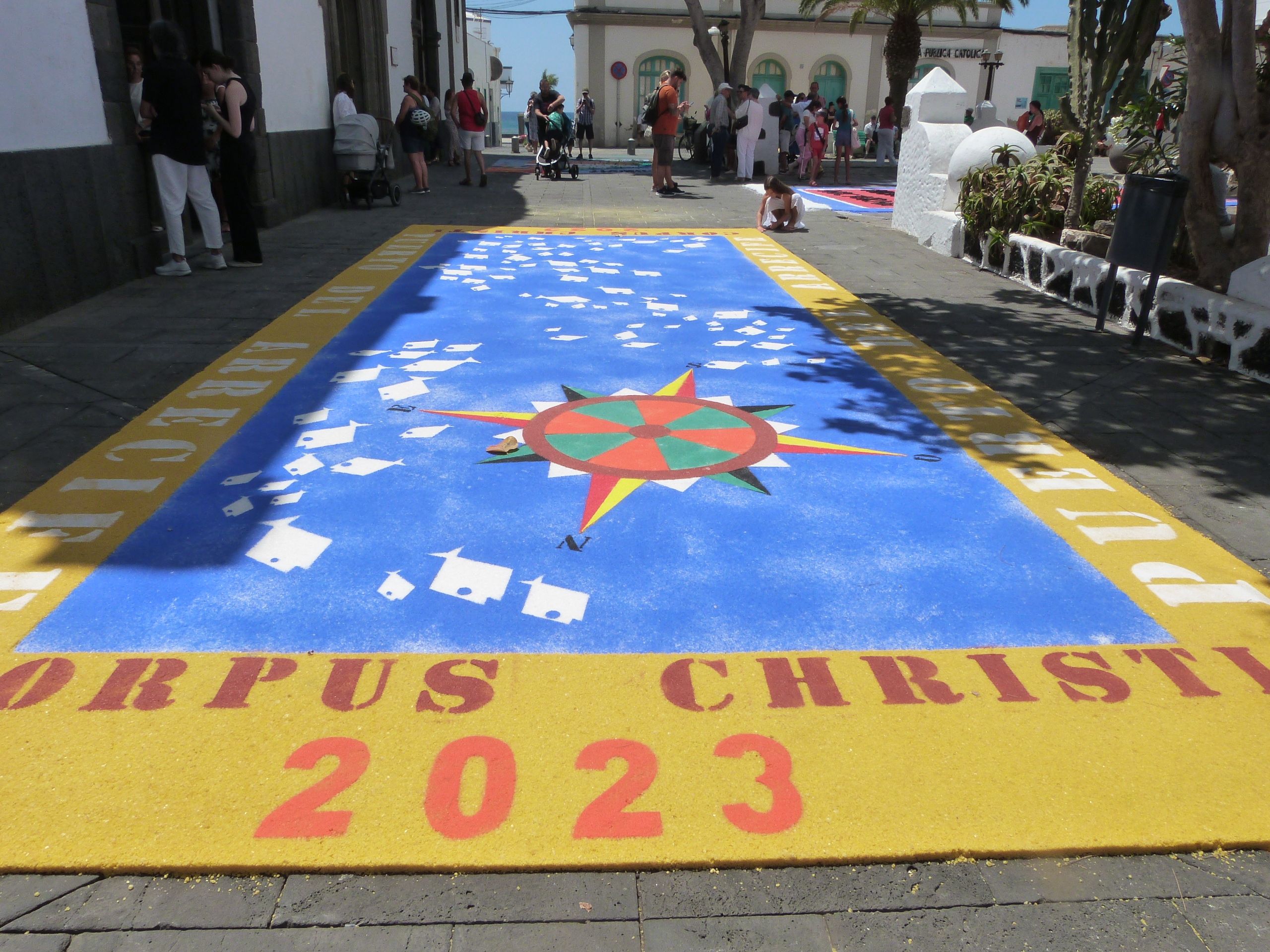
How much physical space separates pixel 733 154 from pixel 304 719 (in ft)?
62.7

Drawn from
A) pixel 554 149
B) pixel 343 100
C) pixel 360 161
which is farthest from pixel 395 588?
pixel 554 149

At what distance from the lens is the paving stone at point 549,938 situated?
1.96m

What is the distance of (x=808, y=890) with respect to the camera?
2.12 m

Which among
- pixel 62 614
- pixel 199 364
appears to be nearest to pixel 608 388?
pixel 199 364

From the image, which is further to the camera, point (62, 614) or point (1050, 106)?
point (1050, 106)

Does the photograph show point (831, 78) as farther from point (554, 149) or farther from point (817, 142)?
point (554, 149)

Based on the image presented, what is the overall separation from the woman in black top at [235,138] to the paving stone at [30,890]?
25.0 feet

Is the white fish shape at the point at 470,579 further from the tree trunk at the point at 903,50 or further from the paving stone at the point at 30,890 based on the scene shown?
the tree trunk at the point at 903,50

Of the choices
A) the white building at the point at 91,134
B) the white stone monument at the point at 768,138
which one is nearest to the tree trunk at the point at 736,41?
the white stone monument at the point at 768,138

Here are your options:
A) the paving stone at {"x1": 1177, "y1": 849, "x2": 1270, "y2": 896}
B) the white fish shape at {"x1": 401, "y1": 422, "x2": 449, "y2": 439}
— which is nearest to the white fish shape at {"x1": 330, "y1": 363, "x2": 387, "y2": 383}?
the white fish shape at {"x1": 401, "y1": 422, "x2": 449, "y2": 439}

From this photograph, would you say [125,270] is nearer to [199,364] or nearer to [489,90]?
[199,364]

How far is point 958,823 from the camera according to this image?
2.28m

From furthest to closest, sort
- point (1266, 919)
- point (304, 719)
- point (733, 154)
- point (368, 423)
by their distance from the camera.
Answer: point (733, 154), point (368, 423), point (304, 719), point (1266, 919)

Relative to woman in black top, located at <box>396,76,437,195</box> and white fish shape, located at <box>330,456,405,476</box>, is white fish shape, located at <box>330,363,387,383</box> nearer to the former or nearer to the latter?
white fish shape, located at <box>330,456,405,476</box>
